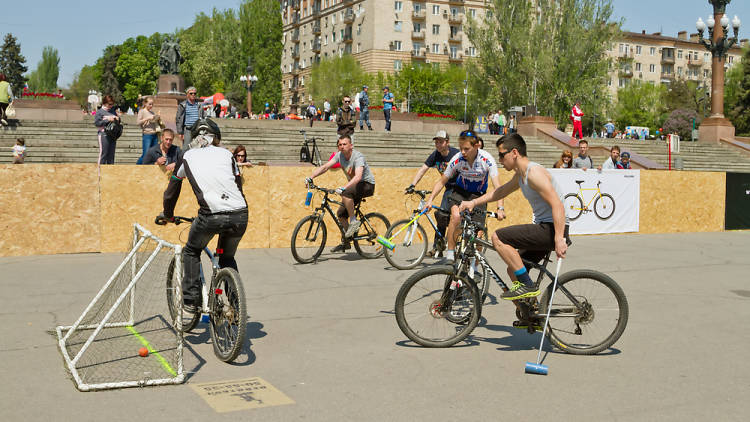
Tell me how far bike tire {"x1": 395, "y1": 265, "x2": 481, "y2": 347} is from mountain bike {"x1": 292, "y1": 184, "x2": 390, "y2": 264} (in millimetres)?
4804

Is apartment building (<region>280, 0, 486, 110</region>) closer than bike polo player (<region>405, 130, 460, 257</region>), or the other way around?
bike polo player (<region>405, 130, 460, 257</region>)

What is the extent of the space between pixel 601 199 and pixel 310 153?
11.6 meters

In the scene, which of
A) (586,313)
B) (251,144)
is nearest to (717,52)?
(251,144)

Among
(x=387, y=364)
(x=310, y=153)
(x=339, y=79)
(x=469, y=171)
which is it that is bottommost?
(x=387, y=364)

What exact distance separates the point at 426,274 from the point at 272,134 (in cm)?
2160

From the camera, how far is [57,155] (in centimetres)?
2138

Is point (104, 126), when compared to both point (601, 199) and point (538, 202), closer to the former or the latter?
point (601, 199)

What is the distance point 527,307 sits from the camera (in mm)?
5871

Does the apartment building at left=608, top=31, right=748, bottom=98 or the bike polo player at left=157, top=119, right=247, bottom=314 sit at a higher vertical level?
the apartment building at left=608, top=31, right=748, bottom=98

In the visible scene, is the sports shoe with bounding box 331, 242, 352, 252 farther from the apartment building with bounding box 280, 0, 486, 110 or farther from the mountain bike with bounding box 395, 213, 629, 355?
the apartment building with bounding box 280, 0, 486, 110

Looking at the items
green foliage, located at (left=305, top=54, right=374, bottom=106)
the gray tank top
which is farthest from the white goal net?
green foliage, located at (left=305, top=54, right=374, bottom=106)

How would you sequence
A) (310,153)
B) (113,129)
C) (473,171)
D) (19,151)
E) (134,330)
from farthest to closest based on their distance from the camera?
1. (310,153)
2. (19,151)
3. (113,129)
4. (473,171)
5. (134,330)

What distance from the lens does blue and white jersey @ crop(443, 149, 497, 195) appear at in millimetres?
8570

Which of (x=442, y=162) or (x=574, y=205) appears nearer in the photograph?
(x=442, y=162)
